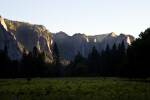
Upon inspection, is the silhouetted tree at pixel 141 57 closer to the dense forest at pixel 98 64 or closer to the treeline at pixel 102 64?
the dense forest at pixel 98 64

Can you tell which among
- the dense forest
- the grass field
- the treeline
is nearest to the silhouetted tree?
the dense forest

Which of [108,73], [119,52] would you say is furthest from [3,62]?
[119,52]

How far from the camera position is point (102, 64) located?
10362cm

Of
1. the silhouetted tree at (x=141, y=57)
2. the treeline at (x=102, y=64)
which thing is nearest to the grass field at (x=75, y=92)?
the silhouetted tree at (x=141, y=57)

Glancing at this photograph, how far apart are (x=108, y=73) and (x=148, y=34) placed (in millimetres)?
53010

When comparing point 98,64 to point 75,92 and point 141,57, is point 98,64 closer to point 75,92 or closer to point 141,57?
point 141,57

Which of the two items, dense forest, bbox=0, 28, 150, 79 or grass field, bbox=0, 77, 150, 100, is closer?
grass field, bbox=0, 77, 150, 100

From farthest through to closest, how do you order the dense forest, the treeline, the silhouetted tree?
the treeline < the dense forest < the silhouetted tree

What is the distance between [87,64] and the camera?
114750 mm

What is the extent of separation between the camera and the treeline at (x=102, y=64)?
8971 centimetres

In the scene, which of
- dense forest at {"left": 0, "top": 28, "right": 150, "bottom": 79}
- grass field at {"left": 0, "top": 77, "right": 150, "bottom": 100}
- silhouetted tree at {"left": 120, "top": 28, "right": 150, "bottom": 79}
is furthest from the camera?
dense forest at {"left": 0, "top": 28, "right": 150, "bottom": 79}

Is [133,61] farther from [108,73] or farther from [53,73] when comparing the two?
[53,73]

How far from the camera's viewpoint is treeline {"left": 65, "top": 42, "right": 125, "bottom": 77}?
8971cm

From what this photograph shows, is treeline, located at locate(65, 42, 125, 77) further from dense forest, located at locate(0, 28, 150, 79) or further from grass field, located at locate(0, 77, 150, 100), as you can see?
grass field, located at locate(0, 77, 150, 100)
